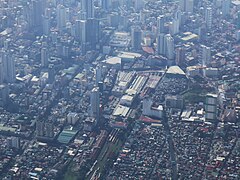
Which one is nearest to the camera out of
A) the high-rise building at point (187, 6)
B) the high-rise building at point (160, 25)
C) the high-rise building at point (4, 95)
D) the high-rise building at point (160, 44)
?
the high-rise building at point (4, 95)

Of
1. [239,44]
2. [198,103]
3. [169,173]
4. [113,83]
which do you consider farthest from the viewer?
[239,44]

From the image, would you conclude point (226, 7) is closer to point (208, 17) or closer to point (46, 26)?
point (208, 17)

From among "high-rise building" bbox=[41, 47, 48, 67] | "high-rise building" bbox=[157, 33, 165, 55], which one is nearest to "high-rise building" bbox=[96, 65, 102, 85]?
"high-rise building" bbox=[41, 47, 48, 67]

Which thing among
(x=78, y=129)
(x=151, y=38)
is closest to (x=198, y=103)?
(x=78, y=129)

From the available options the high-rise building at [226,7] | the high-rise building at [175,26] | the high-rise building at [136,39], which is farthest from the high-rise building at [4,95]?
the high-rise building at [226,7]

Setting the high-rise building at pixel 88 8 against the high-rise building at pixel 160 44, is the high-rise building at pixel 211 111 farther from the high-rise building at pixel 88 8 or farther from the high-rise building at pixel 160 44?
the high-rise building at pixel 88 8

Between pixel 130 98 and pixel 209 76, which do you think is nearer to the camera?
pixel 130 98

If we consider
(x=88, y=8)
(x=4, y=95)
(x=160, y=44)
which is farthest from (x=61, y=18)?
(x=4, y=95)

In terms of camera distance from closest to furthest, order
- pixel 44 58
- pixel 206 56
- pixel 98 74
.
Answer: pixel 98 74 → pixel 44 58 → pixel 206 56

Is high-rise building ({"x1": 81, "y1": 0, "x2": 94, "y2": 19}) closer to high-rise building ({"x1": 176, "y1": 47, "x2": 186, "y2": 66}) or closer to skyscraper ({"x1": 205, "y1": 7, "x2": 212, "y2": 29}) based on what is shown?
skyscraper ({"x1": 205, "y1": 7, "x2": 212, "y2": 29})

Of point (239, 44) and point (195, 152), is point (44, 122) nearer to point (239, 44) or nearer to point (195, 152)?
point (195, 152)

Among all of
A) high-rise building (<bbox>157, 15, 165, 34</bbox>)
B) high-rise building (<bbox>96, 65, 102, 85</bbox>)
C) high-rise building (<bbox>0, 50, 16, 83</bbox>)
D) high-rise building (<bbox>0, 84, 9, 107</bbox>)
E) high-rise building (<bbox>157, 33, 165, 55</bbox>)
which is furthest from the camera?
high-rise building (<bbox>157, 15, 165, 34</bbox>)
